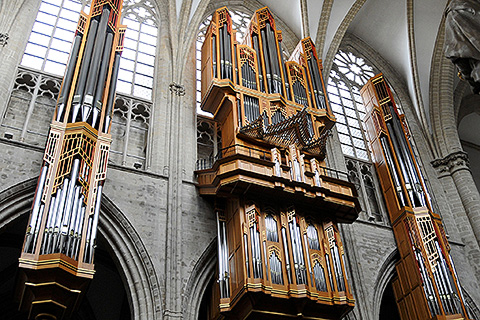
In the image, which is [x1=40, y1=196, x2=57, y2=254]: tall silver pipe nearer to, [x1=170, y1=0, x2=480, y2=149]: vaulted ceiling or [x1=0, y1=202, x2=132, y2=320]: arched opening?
[x1=0, y1=202, x2=132, y2=320]: arched opening

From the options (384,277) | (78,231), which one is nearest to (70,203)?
(78,231)

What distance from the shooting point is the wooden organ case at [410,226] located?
40.5 ft

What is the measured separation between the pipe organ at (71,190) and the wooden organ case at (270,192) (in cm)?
267

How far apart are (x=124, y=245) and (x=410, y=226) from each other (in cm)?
721

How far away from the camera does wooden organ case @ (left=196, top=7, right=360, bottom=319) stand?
10.4 meters

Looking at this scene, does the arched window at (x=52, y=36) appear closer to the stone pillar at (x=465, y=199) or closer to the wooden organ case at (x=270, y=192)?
the wooden organ case at (x=270, y=192)

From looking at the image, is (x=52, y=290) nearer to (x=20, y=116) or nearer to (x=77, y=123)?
(x=77, y=123)

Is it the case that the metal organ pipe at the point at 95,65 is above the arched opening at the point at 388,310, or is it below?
above

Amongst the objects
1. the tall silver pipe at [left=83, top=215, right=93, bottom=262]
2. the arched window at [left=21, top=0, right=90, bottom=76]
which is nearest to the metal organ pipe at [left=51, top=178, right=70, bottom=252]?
the tall silver pipe at [left=83, top=215, right=93, bottom=262]

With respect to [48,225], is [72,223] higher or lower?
higher

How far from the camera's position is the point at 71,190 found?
9.62 m

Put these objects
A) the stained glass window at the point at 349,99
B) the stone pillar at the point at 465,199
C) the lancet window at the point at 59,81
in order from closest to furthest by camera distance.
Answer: the lancet window at the point at 59,81 < the stone pillar at the point at 465,199 < the stained glass window at the point at 349,99

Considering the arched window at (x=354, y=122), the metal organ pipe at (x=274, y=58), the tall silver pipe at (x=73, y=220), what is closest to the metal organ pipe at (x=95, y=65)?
the tall silver pipe at (x=73, y=220)

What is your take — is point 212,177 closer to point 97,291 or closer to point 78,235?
point 78,235
